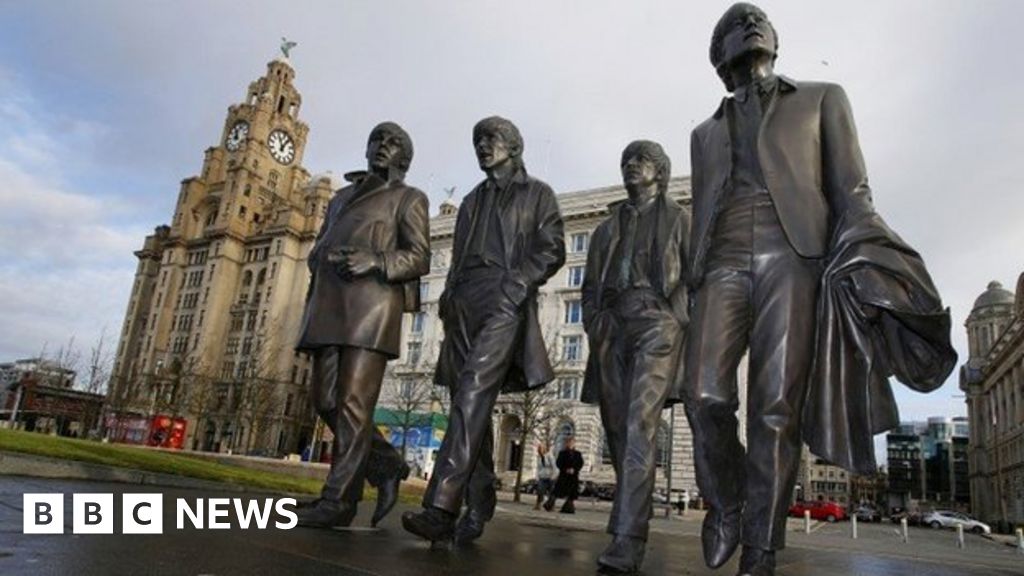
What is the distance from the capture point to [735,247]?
3.65m

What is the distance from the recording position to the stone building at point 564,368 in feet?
159

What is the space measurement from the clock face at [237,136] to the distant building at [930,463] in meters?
129

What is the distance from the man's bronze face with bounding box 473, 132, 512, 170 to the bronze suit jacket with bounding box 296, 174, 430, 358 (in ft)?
1.92

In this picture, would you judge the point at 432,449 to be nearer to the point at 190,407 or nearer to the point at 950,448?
the point at 190,407

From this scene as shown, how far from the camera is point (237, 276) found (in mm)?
90062

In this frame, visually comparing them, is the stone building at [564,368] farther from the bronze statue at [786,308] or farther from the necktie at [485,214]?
the bronze statue at [786,308]

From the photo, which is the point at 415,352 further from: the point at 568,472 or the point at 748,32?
the point at 748,32

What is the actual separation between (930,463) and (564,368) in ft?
411

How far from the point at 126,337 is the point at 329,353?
10522 cm

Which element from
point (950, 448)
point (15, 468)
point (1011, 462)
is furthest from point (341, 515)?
point (950, 448)

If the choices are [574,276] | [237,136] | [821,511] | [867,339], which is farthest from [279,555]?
[237,136]

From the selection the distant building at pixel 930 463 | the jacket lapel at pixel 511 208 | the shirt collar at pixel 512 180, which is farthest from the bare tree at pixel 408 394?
the distant building at pixel 930 463

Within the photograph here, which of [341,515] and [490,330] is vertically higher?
[490,330]

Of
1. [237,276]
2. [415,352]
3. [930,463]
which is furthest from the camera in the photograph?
[930,463]
